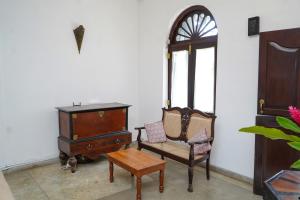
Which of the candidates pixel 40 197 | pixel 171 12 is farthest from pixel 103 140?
pixel 171 12

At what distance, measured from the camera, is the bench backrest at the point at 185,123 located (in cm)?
324

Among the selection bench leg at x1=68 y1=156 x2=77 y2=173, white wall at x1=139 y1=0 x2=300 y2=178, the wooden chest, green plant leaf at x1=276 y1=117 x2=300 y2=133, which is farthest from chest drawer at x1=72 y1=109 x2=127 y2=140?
green plant leaf at x1=276 y1=117 x2=300 y2=133

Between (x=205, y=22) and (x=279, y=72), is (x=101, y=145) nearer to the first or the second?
(x=205, y=22)

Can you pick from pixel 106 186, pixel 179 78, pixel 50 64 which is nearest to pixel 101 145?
pixel 106 186

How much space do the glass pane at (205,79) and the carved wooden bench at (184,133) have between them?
411 mm

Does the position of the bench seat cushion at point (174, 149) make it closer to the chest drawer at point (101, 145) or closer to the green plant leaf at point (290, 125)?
the chest drawer at point (101, 145)

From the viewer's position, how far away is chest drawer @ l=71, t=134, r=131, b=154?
3433 millimetres

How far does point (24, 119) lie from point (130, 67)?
2106mm

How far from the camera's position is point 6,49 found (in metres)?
3.33

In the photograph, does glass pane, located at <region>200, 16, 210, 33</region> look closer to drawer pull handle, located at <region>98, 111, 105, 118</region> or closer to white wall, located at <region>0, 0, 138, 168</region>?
white wall, located at <region>0, 0, 138, 168</region>

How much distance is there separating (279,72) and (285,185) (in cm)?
139

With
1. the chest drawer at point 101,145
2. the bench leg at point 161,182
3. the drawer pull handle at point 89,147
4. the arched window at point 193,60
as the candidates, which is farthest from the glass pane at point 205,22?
the drawer pull handle at point 89,147

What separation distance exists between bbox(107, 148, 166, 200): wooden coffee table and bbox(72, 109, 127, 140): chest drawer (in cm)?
69

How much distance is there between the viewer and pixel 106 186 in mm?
3041
